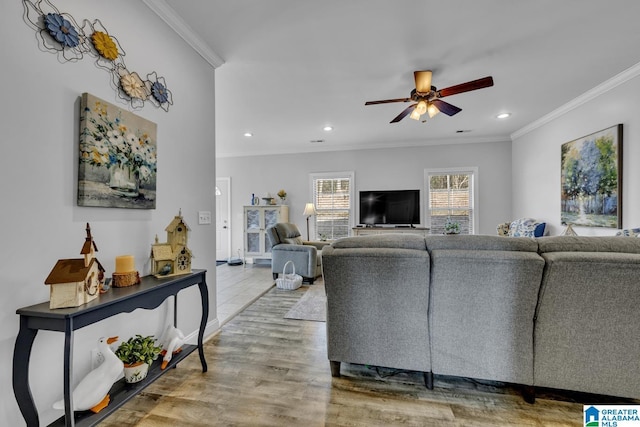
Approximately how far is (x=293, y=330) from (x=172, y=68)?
2.51 meters

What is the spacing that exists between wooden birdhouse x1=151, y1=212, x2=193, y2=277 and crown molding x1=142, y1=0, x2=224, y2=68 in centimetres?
150

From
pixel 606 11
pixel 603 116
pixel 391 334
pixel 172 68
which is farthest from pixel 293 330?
pixel 603 116

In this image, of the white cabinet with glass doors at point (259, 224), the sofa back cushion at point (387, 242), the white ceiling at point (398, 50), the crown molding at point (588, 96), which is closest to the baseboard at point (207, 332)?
the sofa back cushion at point (387, 242)

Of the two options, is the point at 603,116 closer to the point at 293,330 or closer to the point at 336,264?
the point at 336,264

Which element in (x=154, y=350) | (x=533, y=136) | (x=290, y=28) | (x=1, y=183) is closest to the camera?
(x=1, y=183)

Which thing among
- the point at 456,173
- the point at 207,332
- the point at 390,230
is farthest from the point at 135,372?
the point at 456,173

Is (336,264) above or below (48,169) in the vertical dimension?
below

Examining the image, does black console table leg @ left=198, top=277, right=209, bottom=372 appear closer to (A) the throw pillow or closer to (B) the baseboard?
(B) the baseboard

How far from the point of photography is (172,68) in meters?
2.22

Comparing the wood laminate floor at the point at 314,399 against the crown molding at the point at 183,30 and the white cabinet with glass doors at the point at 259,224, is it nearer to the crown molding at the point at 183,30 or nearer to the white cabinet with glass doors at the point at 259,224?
the crown molding at the point at 183,30

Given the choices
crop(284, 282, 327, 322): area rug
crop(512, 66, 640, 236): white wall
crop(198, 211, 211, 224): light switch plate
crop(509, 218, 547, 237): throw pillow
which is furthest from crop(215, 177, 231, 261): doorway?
crop(512, 66, 640, 236): white wall

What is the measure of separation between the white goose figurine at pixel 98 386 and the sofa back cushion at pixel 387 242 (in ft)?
4.55

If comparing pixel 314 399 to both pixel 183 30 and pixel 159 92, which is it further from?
pixel 183 30

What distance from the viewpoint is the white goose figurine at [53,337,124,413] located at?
1360 mm
